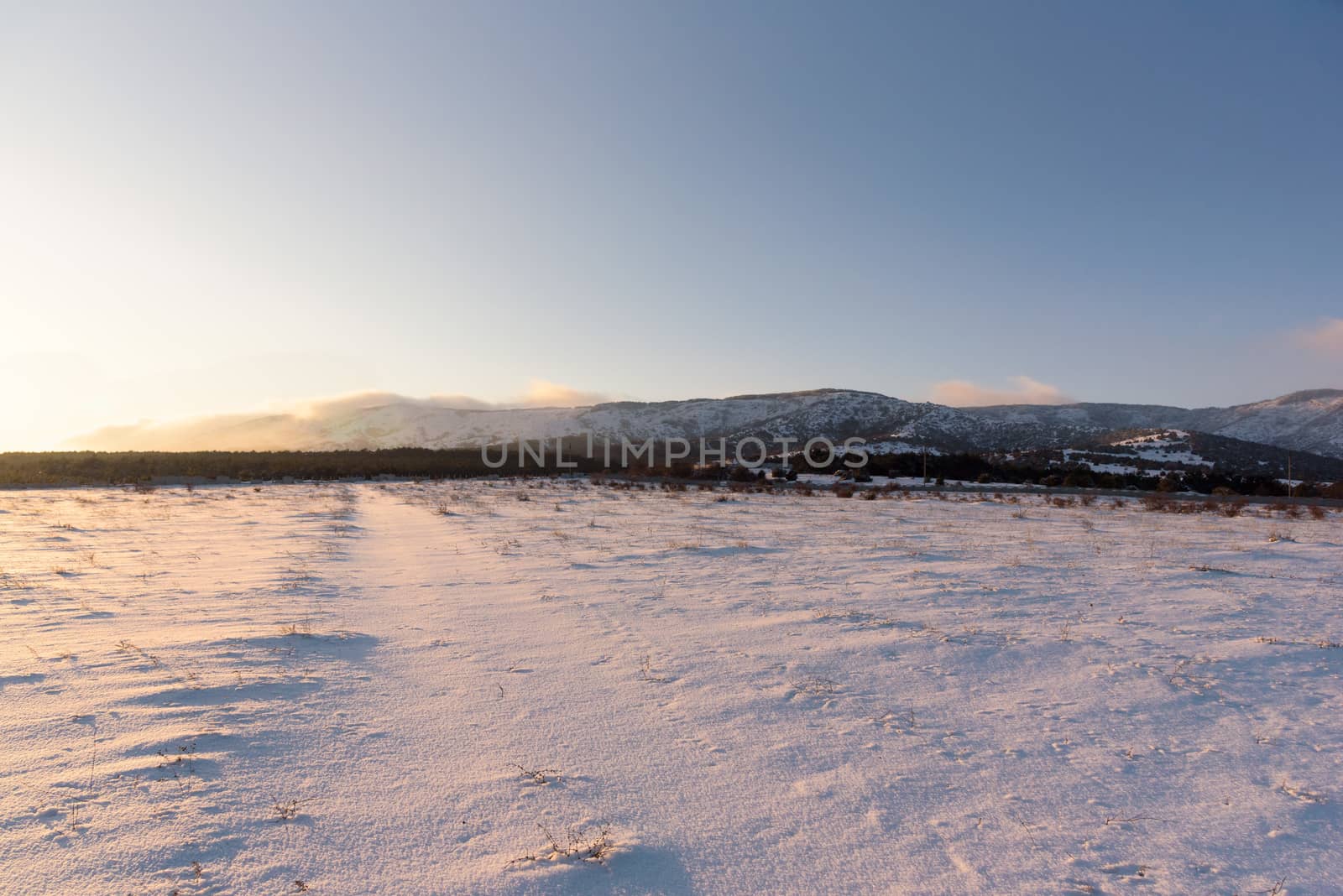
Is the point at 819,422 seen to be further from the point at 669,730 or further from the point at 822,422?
the point at 669,730

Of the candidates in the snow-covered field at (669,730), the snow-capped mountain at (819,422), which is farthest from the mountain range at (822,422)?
the snow-covered field at (669,730)

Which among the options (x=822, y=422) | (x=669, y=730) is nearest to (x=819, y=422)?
(x=822, y=422)

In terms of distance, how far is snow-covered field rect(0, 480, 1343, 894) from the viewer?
9.67 ft

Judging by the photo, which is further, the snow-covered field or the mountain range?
the mountain range

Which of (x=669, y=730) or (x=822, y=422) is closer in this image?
(x=669, y=730)

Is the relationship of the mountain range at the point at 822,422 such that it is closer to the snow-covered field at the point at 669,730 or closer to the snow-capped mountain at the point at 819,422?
the snow-capped mountain at the point at 819,422

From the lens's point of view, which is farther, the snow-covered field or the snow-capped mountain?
the snow-capped mountain

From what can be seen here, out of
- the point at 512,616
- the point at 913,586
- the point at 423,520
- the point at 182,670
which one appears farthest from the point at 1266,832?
the point at 423,520

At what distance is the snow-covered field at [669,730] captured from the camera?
2947 millimetres

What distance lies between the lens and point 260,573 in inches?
364

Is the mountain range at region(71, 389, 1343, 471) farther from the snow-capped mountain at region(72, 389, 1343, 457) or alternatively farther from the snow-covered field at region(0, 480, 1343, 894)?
the snow-covered field at region(0, 480, 1343, 894)

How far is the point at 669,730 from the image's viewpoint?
4.30 meters

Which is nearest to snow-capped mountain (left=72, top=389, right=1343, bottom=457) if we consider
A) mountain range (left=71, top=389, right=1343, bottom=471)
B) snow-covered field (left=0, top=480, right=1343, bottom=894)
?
mountain range (left=71, top=389, right=1343, bottom=471)

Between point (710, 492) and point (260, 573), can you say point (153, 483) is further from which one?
point (260, 573)
